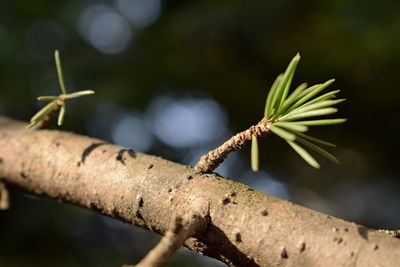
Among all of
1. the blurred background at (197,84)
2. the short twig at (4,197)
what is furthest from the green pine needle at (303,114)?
the blurred background at (197,84)

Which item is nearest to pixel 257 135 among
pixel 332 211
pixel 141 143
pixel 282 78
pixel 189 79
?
pixel 282 78

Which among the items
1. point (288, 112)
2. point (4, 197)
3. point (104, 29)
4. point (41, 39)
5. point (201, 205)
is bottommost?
point (4, 197)

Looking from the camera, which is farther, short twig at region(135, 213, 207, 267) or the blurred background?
the blurred background

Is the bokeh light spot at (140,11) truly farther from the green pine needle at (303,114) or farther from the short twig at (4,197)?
the green pine needle at (303,114)

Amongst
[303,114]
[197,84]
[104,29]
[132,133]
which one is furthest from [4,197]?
[104,29]

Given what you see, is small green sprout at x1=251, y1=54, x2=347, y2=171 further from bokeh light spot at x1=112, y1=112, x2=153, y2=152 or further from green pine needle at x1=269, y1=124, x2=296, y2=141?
bokeh light spot at x1=112, y1=112, x2=153, y2=152

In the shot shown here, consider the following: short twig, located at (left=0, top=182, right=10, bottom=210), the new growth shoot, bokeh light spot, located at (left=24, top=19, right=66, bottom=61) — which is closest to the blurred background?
bokeh light spot, located at (left=24, top=19, right=66, bottom=61)

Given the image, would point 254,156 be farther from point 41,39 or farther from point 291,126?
point 41,39
